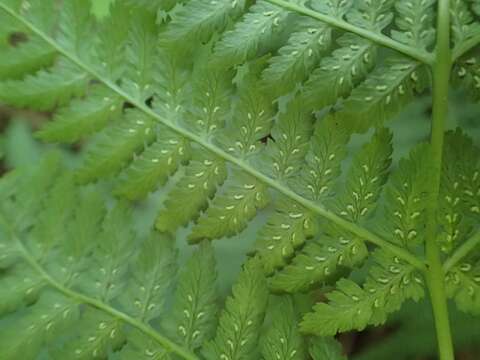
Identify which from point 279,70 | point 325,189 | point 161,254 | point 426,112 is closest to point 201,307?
point 161,254

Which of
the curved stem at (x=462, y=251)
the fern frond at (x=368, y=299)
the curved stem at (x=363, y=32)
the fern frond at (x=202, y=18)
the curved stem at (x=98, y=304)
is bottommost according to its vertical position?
the curved stem at (x=98, y=304)

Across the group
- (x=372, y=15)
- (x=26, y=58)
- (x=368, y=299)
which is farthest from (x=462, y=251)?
(x=26, y=58)

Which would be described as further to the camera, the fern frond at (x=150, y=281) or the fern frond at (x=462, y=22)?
the fern frond at (x=150, y=281)

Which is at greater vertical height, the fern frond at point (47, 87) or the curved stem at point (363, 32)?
the curved stem at point (363, 32)

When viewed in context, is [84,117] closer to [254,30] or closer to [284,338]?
[254,30]

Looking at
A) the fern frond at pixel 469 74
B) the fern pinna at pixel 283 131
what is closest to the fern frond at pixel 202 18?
the fern pinna at pixel 283 131

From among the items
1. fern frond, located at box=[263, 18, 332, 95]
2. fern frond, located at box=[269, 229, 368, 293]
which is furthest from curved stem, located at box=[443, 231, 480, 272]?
fern frond, located at box=[263, 18, 332, 95]

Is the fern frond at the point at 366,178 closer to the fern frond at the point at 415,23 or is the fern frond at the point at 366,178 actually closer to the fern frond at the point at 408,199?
the fern frond at the point at 408,199
